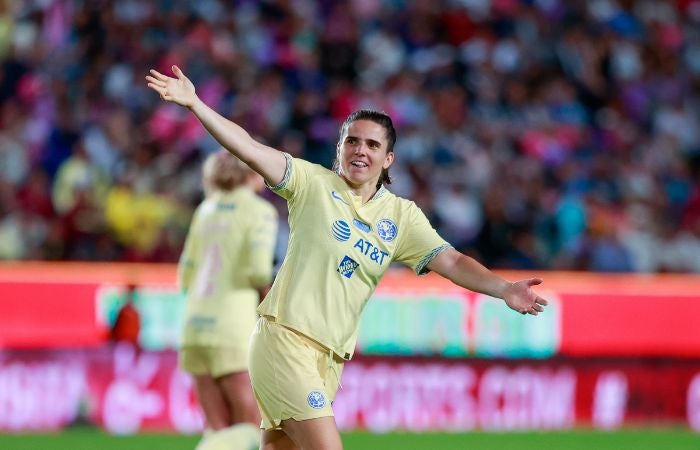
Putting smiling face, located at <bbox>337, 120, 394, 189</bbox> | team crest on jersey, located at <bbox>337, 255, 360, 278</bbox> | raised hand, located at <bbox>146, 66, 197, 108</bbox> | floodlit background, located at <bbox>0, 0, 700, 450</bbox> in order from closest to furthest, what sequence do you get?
1. raised hand, located at <bbox>146, 66, 197, 108</bbox>
2. team crest on jersey, located at <bbox>337, 255, 360, 278</bbox>
3. smiling face, located at <bbox>337, 120, 394, 189</bbox>
4. floodlit background, located at <bbox>0, 0, 700, 450</bbox>

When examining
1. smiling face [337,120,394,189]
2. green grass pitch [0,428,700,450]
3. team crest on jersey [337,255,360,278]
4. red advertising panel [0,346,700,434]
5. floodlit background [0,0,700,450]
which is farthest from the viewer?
floodlit background [0,0,700,450]

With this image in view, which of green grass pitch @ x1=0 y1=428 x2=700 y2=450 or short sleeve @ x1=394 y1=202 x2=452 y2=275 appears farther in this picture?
green grass pitch @ x1=0 y1=428 x2=700 y2=450

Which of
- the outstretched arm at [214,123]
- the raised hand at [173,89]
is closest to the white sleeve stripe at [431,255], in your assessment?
the outstretched arm at [214,123]

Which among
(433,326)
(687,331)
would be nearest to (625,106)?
(687,331)

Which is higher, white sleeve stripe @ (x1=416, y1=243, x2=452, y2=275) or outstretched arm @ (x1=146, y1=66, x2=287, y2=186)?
outstretched arm @ (x1=146, y1=66, x2=287, y2=186)

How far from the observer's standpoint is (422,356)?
10977mm

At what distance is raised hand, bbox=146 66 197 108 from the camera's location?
15.6 feet

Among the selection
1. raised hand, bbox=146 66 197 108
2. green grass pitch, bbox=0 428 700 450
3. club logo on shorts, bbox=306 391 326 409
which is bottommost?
green grass pitch, bbox=0 428 700 450

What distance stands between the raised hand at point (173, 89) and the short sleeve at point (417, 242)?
1.23m

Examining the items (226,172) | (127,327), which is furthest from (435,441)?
(226,172)

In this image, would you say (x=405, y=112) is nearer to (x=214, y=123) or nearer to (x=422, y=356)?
(x=422, y=356)

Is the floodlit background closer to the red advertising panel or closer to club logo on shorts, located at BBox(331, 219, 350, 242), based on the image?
the red advertising panel

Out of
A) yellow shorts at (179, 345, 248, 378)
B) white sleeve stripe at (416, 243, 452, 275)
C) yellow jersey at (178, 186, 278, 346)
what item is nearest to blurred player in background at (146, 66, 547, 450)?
white sleeve stripe at (416, 243, 452, 275)

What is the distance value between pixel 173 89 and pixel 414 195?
28.9 feet
